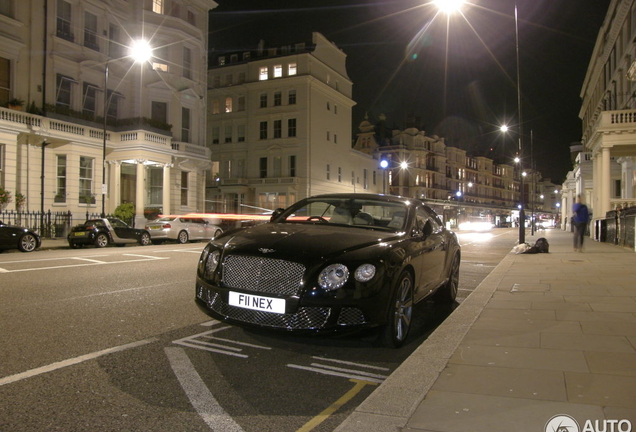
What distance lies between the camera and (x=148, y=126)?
28203 mm

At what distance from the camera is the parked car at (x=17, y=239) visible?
15.3 meters

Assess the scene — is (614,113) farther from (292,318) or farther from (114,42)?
(114,42)

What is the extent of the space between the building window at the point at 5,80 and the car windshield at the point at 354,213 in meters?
22.4

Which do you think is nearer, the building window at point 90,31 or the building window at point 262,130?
the building window at point 90,31

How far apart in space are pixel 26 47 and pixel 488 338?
87.5 feet

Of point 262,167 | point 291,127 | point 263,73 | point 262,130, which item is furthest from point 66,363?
point 263,73

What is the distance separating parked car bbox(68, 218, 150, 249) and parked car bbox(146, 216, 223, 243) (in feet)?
2.34

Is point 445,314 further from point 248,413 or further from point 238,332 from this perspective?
point 248,413

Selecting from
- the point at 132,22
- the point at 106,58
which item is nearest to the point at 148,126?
the point at 106,58

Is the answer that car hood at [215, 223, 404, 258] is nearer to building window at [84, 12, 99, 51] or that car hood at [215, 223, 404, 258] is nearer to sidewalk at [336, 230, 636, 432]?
sidewalk at [336, 230, 636, 432]

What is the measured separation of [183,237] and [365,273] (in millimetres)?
19886

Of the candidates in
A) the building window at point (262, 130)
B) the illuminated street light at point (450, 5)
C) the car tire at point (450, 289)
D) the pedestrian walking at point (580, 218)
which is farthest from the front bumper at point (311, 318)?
the building window at point (262, 130)

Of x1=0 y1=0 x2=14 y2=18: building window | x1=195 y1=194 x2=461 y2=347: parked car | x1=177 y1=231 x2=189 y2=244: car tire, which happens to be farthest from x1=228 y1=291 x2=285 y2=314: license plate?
x1=0 y1=0 x2=14 y2=18: building window

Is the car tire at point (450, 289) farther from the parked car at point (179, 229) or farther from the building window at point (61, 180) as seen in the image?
the building window at point (61, 180)
